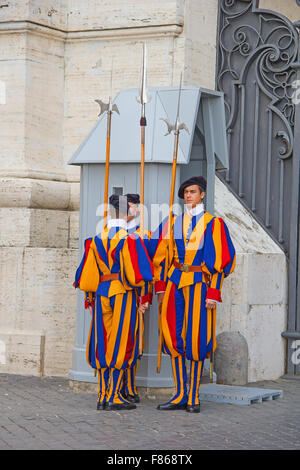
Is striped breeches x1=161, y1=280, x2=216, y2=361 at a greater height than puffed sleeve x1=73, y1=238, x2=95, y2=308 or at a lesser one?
lesser

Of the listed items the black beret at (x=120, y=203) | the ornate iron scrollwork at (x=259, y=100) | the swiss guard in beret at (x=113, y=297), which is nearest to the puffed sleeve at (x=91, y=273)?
the swiss guard in beret at (x=113, y=297)

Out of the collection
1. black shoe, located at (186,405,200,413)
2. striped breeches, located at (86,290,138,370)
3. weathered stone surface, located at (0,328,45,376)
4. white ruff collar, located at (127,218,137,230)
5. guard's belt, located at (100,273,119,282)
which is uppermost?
white ruff collar, located at (127,218,137,230)

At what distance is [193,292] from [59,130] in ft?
10.2

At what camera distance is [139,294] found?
23.9ft

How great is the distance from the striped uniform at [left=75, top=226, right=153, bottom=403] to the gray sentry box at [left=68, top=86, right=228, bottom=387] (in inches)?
21.4

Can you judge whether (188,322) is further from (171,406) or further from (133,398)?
(133,398)

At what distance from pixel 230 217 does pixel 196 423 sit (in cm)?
271

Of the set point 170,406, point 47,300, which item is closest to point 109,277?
point 170,406

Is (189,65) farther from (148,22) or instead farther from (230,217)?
(230,217)

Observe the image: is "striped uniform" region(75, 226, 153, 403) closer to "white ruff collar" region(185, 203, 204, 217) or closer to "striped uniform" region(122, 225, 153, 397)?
"striped uniform" region(122, 225, 153, 397)

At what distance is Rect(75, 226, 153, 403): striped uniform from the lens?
7141 mm

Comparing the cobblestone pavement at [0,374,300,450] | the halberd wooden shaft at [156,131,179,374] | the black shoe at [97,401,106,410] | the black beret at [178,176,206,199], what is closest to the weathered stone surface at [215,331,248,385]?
the cobblestone pavement at [0,374,300,450]

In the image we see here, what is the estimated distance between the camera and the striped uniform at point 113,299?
7.14 metres

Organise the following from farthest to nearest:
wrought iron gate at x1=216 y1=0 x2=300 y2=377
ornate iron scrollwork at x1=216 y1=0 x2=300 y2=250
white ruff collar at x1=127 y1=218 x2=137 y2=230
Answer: ornate iron scrollwork at x1=216 y1=0 x2=300 y2=250, wrought iron gate at x1=216 y1=0 x2=300 y2=377, white ruff collar at x1=127 y1=218 x2=137 y2=230
